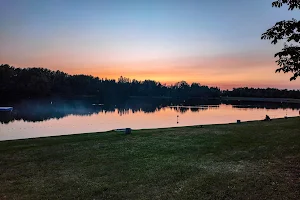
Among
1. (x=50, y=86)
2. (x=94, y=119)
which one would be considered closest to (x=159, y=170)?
(x=94, y=119)

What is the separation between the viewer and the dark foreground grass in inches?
293

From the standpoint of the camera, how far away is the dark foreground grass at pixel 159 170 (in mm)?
7441

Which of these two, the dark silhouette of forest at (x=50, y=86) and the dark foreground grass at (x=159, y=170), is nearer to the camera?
the dark foreground grass at (x=159, y=170)

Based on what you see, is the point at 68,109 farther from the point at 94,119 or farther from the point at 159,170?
the point at 159,170

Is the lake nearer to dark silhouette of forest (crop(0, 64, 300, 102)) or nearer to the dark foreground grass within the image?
the dark foreground grass

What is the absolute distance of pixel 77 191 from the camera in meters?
7.75

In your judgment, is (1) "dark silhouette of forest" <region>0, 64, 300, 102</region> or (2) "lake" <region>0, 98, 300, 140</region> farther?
(1) "dark silhouette of forest" <region>0, 64, 300, 102</region>

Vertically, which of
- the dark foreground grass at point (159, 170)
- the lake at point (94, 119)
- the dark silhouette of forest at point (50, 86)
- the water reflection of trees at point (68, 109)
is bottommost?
the lake at point (94, 119)

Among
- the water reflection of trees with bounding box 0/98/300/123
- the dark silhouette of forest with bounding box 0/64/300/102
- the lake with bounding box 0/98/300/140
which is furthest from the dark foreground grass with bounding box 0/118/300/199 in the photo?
the dark silhouette of forest with bounding box 0/64/300/102

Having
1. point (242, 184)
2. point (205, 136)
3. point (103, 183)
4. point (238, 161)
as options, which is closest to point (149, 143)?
point (205, 136)

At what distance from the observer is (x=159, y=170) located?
9.46 metres

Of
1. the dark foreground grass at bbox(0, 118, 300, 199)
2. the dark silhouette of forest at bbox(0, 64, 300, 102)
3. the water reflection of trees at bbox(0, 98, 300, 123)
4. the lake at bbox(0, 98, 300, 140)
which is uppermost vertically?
the dark silhouette of forest at bbox(0, 64, 300, 102)

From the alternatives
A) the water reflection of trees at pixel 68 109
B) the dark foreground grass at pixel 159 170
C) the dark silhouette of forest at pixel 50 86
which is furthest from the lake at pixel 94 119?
the dark silhouette of forest at pixel 50 86

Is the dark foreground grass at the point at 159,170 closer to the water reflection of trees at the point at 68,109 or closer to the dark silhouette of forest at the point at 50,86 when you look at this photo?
the water reflection of trees at the point at 68,109
